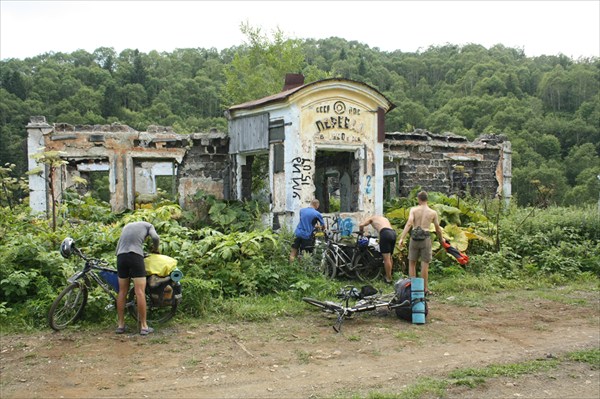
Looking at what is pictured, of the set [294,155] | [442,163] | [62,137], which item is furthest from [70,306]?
[442,163]

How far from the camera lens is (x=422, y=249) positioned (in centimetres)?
970

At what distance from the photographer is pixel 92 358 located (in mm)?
6594

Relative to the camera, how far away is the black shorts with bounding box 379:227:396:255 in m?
10.9

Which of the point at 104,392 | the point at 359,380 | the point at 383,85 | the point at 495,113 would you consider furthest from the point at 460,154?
the point at 383,85

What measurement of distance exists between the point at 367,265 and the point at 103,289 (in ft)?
17.5

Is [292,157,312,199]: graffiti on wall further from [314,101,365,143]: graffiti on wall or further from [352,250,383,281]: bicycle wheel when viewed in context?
[352,250,383,281]: bicycle wheel

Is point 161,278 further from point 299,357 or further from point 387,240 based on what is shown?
point 387,240

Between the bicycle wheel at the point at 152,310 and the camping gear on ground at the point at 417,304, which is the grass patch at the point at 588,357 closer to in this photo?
the camping gear on ground at the point at 417,304

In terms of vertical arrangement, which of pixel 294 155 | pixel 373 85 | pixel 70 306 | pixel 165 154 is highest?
pixel 373 85

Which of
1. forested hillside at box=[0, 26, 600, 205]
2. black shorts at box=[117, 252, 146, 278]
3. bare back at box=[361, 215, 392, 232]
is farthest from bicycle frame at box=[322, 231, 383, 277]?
forested hillside at box=[0, 26, 600, 205]

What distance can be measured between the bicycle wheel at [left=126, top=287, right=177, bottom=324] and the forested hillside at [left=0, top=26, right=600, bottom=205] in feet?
61.3

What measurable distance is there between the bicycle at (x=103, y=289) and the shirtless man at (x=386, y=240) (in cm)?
447

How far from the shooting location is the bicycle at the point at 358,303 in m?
8.24

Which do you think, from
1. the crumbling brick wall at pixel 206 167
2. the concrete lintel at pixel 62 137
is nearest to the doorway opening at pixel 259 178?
the crumbling brick wall at pixel 206 167
